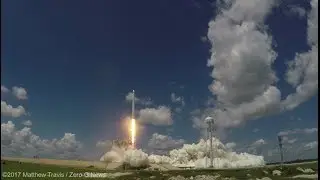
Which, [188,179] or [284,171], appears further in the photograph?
[284,171]

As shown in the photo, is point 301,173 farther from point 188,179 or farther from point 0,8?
point 0,8

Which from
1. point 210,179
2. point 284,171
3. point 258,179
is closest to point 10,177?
point 210,179

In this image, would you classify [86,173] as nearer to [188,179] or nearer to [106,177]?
[106,177]

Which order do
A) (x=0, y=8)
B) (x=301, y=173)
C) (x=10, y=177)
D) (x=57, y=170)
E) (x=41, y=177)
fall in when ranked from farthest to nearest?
1. (x=57, y=170)
2. (x=301, y=173)
3. (x=41, y=177)
4. (x=10, y=177)
5. (x=0, y=8)

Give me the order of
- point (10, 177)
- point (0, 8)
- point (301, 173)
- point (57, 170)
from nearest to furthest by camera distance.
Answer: point (0, 8) < point (10, 177) < point (301, 173) < point (57, 170)

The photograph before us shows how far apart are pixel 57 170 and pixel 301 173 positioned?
95.2 meters

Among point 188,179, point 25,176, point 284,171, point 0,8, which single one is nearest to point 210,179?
point 188,179

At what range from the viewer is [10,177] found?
141m

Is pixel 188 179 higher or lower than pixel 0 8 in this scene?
lower

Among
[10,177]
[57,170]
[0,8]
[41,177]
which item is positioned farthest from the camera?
[57,170]

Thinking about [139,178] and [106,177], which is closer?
[139,178]

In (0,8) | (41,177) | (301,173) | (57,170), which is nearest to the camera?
(0,8)

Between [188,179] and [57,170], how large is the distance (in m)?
58.2

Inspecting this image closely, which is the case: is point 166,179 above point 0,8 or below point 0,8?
below
